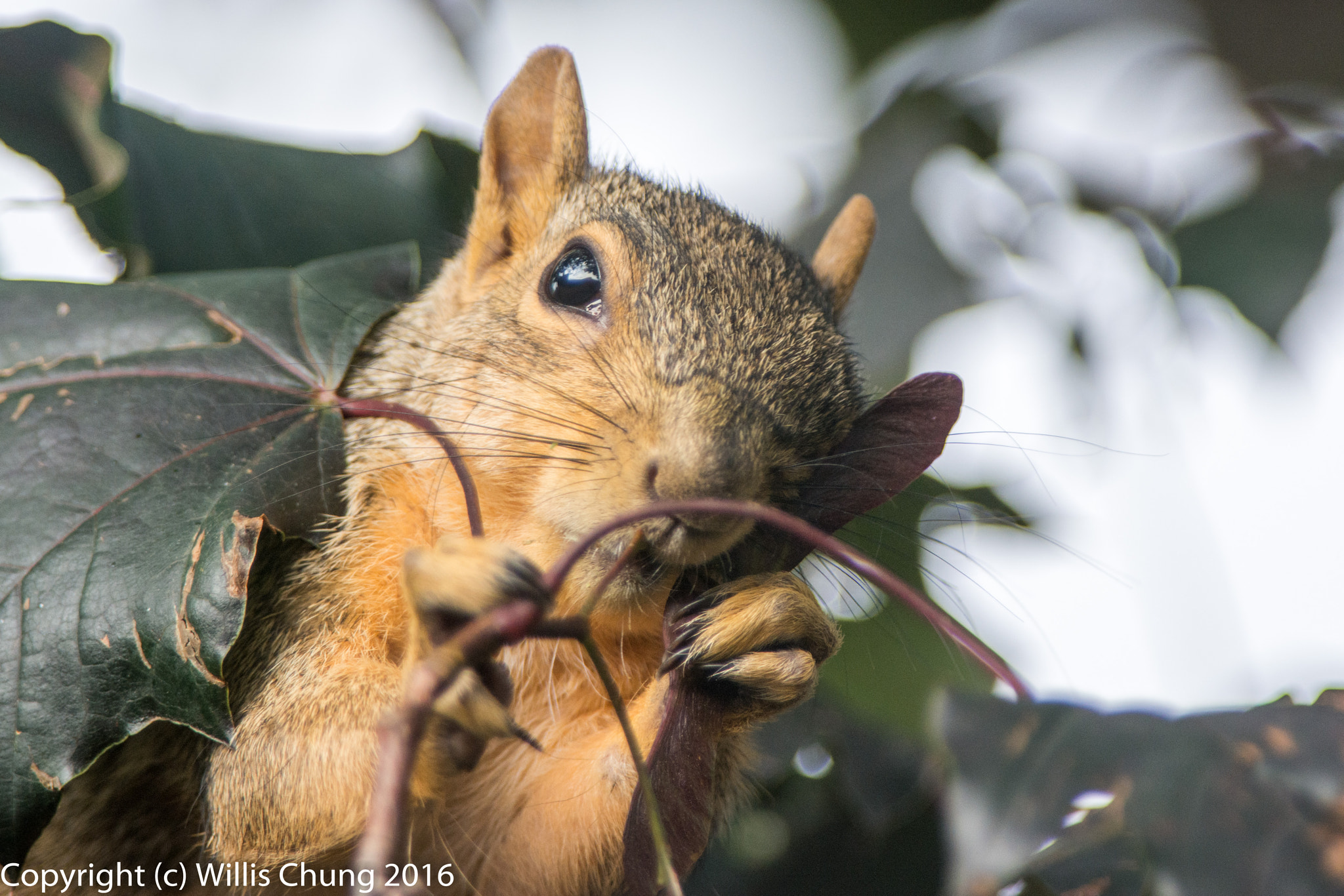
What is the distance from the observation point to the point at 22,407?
1232 millimetres

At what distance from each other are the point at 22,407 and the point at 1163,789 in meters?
1.40

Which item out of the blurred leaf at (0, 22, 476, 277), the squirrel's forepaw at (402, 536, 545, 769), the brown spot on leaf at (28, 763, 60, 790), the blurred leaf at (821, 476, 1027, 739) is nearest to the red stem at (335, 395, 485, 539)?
the squirrel's forepaw at (402, 536, 545, 769)

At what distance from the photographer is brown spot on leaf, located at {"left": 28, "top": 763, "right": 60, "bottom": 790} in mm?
1062

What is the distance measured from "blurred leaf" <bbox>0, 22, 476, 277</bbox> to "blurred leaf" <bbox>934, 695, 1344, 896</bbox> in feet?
4.45

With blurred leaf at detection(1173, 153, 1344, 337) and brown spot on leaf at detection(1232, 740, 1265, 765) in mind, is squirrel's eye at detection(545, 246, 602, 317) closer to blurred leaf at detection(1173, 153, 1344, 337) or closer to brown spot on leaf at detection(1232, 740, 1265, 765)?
brown spot on leaf at detection(1232, 740, 1265, 765)

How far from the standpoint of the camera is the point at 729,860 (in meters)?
1.85

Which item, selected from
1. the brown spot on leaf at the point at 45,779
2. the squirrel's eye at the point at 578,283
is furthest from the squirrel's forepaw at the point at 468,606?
the squirrel's eye at the point at 578,283

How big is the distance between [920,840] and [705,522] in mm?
902

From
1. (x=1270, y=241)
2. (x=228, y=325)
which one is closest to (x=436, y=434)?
(x=228, y=325)

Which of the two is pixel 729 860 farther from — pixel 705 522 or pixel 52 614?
pixel 52 614

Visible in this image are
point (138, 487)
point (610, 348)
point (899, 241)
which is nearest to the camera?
point (138, 487)

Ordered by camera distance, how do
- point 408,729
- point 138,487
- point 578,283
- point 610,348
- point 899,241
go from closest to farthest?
point 408,729 → point 138,487 → point 610,348 → point 578,283 → point 899,241

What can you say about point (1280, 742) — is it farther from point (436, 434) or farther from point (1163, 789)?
point (436, 434)

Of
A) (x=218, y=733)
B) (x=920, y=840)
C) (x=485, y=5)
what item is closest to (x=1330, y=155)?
(x=920, y=840)
